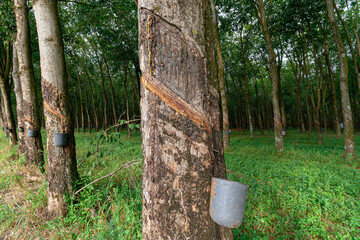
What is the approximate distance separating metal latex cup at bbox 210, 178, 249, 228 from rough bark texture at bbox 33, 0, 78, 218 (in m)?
2.56

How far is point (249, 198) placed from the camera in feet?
11.1

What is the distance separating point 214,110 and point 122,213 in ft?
7.05

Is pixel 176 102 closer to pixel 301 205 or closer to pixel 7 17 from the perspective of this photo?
pixel 301 205

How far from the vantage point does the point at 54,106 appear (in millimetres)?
2594

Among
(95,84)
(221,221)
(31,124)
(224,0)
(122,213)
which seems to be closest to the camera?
(221,221)

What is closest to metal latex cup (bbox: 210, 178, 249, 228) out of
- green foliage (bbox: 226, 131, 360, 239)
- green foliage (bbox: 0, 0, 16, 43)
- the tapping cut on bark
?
the tapping cut on bark

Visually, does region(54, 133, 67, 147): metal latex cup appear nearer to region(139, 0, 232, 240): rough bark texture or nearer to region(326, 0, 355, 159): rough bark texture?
region(139, 0, 232, 240): rough bark texture

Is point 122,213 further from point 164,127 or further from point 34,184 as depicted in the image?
point 34,184

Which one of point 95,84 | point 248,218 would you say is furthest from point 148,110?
point 95,84

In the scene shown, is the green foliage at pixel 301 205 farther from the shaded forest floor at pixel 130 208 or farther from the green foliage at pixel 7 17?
the green foliage at pixel 7 17

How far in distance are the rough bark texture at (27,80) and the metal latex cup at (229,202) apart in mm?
4696

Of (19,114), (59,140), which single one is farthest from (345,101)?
(19,114)

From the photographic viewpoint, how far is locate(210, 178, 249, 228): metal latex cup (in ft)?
2.78

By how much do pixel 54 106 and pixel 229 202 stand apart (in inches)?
112
